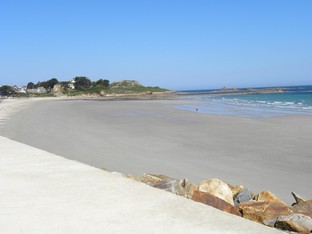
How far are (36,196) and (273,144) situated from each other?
32.7 feet

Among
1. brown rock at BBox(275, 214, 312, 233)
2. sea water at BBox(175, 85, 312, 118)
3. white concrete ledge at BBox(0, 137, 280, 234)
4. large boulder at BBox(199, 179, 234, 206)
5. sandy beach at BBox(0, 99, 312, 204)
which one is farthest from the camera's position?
sea water at BBox(175, 85, 312, 118)

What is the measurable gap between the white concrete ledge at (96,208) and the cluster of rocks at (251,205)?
65cm

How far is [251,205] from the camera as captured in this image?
4.92 meters

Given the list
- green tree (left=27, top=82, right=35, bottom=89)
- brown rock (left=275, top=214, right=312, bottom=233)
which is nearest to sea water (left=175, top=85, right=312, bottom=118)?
brown rock (left=275, top=214, right=312, bottom=233)

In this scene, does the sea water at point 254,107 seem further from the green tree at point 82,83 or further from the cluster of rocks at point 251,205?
the green tree at point 82,83

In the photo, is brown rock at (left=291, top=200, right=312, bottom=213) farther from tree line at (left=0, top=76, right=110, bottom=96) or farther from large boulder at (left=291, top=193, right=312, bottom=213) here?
tree line at (left=0, top=76, right=110, bottom=96)

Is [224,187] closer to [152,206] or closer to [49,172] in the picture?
[152,206]

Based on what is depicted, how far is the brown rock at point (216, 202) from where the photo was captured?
15.1 feet

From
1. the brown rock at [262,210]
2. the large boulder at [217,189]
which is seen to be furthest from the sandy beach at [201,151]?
the brown rock at [262,210]

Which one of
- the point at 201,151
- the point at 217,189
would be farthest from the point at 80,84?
the point at 217,189

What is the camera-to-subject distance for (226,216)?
11.8 ft

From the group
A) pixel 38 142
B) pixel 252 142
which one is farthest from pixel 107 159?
pixel 252 142

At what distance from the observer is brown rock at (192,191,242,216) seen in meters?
4.62

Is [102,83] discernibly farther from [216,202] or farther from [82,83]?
[216,202]
